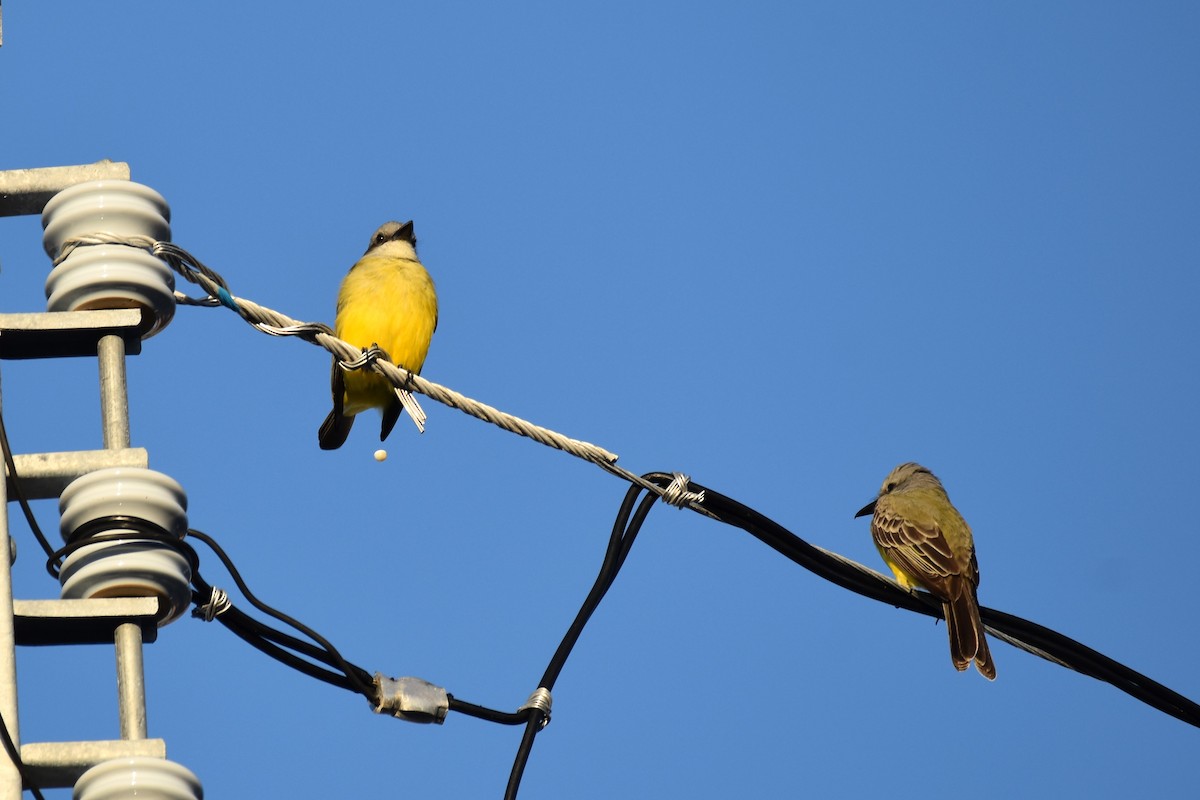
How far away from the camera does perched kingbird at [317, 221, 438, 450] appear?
8758 mm

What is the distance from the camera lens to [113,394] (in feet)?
12.3

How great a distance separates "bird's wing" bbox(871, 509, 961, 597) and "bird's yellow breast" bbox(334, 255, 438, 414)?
299 centimetres

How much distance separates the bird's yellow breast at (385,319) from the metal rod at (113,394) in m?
4.77

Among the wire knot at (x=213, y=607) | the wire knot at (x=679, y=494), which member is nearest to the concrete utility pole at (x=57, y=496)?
the wire knot at (x=213, y=607)

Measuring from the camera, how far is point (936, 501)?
9945 mm

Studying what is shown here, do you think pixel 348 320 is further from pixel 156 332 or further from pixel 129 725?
pixel 129 725

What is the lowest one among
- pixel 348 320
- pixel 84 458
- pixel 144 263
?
pixel 84 458

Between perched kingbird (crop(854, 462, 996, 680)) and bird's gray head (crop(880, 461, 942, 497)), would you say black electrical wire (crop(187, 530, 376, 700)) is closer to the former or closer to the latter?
perched kingbird (crop(854, 462, 996, 680))

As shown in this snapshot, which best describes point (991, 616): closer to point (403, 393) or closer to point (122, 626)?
point (403, 393)

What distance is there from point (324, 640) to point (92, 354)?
100 cm

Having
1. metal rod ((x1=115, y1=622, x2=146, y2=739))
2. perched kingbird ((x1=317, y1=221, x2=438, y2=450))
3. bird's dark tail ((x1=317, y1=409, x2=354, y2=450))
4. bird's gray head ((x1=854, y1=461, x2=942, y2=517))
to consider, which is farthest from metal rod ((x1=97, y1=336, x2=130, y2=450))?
bird's gray head ((x1=854, y1=461, x2=942, y2=517))

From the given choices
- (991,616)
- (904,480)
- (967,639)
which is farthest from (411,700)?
(904,480)

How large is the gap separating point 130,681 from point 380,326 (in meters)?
5.45

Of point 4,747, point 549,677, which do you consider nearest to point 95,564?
point 4,747
